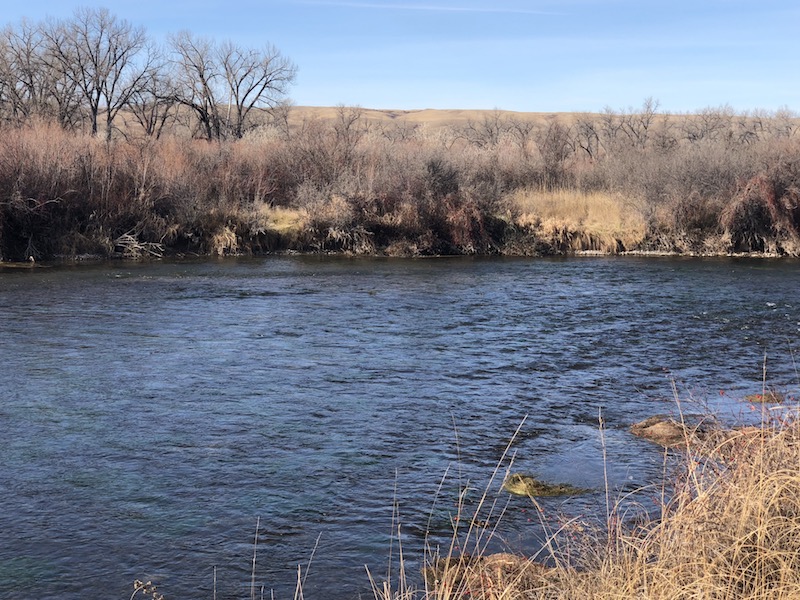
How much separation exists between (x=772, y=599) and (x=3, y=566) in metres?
6.49

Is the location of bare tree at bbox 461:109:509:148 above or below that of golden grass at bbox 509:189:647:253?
above

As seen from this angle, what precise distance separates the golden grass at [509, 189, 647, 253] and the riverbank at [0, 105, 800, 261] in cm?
7

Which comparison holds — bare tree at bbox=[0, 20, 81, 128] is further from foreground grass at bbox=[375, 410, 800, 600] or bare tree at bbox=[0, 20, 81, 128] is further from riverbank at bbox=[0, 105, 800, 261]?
foreground grass at bbox=[375, 410, 800, 600]

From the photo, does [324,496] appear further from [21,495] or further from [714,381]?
[714,381]

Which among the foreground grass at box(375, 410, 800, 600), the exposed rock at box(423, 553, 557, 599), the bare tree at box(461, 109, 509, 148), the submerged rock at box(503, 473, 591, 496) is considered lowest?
the submerged rock at box(503, 473, 591, 496)

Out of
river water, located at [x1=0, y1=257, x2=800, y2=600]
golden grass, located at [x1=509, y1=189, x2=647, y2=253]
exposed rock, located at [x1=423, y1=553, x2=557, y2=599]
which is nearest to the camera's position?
exposed rock, located at [x1=423, y1=553, x2=557, y2=599]

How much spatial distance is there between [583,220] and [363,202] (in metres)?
10.5

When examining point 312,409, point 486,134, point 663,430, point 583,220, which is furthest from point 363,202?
point 486,134

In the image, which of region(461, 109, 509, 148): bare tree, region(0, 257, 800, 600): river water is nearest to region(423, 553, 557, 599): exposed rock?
region(0, 257, 800, 600): river water

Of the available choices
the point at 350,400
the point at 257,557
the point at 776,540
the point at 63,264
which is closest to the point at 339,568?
the point at 257,557

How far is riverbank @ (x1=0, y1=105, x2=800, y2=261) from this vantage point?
3312 cm

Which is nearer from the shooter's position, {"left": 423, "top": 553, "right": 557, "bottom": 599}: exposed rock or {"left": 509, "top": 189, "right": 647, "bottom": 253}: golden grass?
{"left": 423, "top": 553, "right": 557, "bottom": 599}: exposed rock

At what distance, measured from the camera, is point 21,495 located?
9.35 meters

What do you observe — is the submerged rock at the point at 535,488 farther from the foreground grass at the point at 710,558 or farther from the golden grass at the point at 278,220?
the golden grass at the point at 278,220
